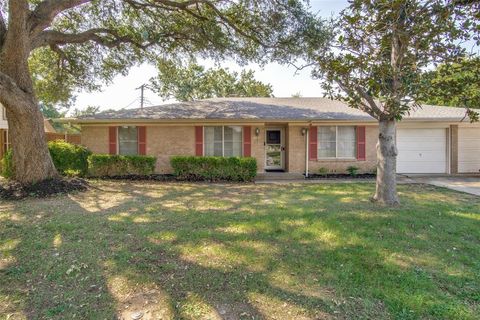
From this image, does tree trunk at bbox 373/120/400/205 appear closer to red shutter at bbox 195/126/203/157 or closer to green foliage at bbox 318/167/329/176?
green foliage at bbox 318/167/329/176

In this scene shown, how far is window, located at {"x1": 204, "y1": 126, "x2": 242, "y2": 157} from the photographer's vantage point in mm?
12867

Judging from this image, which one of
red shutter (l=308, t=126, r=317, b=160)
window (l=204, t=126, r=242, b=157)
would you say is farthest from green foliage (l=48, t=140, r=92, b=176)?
red shutter (l=308, t=126, r=317, b=160)

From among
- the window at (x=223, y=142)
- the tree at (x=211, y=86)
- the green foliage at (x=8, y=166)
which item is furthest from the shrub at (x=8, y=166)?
the tree at (x=211, y=86)

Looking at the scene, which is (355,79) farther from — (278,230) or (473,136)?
(473,136)

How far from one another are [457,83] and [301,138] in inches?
284

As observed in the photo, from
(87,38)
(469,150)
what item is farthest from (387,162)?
(87,38)

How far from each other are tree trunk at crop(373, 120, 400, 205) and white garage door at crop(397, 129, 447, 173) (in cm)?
725

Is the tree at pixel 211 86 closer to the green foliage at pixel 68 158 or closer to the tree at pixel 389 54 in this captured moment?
the green foliage at pixel 68 158

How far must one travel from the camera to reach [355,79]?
6301 mm

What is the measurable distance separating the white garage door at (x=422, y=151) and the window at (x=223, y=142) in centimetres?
707

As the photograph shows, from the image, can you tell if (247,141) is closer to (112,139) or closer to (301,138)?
(301,138)

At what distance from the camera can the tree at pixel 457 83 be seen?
5527 millimetres

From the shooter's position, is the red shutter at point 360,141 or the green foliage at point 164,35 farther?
the red shutter at point 360,141

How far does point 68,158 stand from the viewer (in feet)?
36.7
